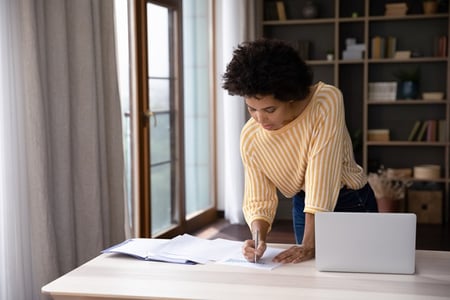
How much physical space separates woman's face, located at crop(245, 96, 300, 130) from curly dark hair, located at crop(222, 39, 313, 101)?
3cm

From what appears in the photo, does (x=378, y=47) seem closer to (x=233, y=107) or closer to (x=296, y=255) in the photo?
(x=233, y=107)

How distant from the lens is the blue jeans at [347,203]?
7.72 ft

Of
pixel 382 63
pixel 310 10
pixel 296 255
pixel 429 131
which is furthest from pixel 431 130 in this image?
pixel 296 255

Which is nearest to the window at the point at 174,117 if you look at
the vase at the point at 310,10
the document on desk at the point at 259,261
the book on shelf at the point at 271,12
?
the book on shelf at the point at 271,12

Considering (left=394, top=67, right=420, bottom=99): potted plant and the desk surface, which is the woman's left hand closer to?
the desk surface

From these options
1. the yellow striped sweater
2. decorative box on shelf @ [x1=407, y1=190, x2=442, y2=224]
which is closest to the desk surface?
the yellow striped sweater

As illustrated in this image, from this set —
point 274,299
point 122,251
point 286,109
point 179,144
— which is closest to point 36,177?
point 122,251

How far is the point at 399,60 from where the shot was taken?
6184mm

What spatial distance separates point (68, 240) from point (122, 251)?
1129 millimetres

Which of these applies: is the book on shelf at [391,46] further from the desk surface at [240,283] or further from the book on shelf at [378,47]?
the desk surface at [240,283]

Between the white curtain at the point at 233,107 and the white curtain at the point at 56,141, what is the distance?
2.46 m

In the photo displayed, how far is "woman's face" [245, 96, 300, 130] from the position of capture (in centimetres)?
199

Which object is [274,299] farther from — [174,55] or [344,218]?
[174,55]

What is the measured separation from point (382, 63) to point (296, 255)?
479cm
